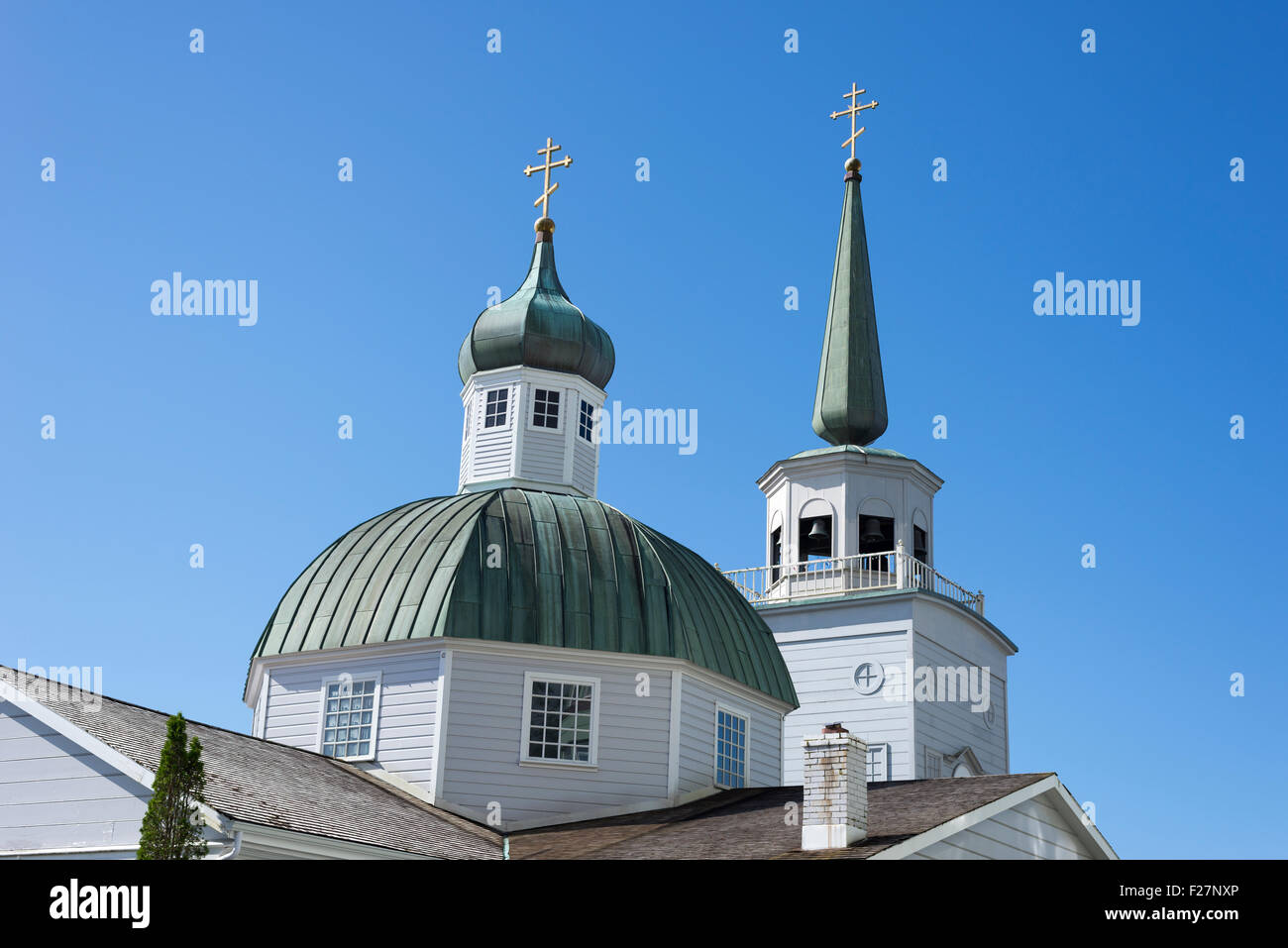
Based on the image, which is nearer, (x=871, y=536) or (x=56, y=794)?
(x=56, y=794)

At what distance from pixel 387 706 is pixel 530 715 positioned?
7.46 ft

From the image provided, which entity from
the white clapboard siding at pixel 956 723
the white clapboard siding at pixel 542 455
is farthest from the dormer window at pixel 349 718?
the white clapboard siding at pixel 956 723

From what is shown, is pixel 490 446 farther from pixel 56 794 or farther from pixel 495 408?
pixel 56 794

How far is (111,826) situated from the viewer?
16484 millimetres

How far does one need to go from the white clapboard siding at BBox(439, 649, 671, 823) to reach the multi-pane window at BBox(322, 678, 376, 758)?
153 centimetres

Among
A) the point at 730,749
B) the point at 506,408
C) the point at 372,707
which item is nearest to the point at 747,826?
the point at 730,749

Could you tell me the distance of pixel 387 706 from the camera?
22641 mm

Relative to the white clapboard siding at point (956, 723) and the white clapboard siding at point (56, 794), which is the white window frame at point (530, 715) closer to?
the white clapboard siding at point (56, 794)

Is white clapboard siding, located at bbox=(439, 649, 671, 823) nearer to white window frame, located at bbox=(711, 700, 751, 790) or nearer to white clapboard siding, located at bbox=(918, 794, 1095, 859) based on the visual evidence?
white window frame, located at bbox=(711, 700, 751, 790)

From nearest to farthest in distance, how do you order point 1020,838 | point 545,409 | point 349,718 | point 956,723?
1. point 1020,838
2. point 349,718
3. point 545,409
4. point 956,723

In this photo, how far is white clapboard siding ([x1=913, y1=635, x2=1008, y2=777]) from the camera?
31.6 m
